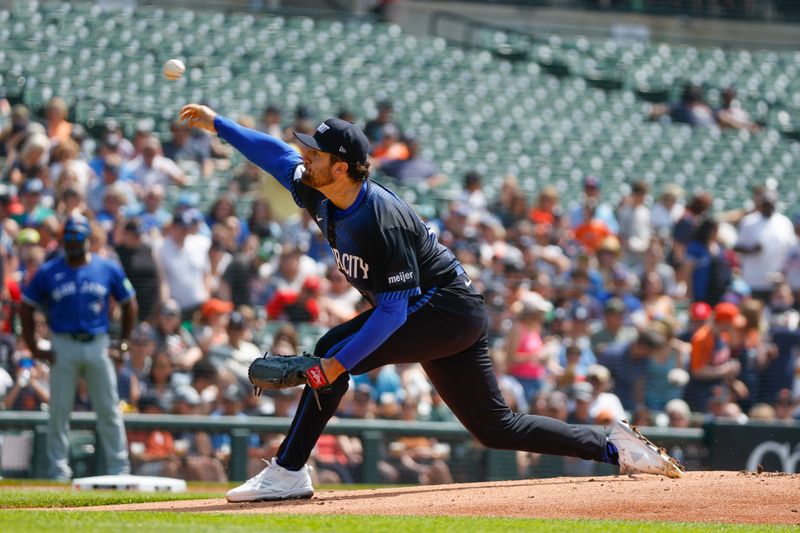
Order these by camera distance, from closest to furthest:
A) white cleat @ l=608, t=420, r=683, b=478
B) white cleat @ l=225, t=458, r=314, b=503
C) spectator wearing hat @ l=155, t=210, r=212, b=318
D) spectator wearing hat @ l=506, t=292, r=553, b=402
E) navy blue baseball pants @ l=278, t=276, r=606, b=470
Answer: navy blue baseball pants @ l=278, t=276, r=606, b=470, white cleat @ l=225, t=458, r=314, b=503, white cleat @ l=608, t=420, r=683, b=478, spectator wearing hat @ l=155, t=210, r=212, b=318, spectator wearing hat @ l=506, t=292, r=553, b=402

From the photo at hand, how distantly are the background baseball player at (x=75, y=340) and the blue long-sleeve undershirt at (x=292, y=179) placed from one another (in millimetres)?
3399

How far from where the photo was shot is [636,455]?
21.4ft

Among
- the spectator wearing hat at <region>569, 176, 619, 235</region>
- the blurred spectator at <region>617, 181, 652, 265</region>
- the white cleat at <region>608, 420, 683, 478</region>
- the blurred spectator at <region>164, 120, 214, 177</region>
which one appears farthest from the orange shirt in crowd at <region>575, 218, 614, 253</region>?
the white cleat at <region>608, 420, 683, 478</region>

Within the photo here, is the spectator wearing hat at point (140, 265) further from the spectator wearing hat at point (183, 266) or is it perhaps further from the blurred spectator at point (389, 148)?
the blurred spectator at point (389, 148)

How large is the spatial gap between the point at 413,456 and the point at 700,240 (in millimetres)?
4945

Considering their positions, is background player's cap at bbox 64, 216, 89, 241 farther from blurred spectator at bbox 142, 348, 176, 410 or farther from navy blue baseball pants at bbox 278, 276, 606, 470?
navy blue baseball pants at bbox 278, 276, 606, 470

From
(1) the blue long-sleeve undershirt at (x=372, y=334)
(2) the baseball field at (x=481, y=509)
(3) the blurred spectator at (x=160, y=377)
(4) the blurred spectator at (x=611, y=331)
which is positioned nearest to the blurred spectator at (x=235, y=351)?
(3) the blurred spectator at (x=160, y=377)

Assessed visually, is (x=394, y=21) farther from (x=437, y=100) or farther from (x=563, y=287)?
(x=563, y=287)

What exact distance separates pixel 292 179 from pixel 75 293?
12.3 ft

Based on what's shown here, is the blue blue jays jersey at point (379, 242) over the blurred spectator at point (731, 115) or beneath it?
over

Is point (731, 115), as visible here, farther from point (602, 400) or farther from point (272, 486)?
point (272, 486)

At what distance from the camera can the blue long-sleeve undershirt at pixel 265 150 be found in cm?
606

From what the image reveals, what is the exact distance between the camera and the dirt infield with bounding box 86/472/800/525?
5.85 meters

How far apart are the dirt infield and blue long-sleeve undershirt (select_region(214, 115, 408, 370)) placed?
2.56ft
